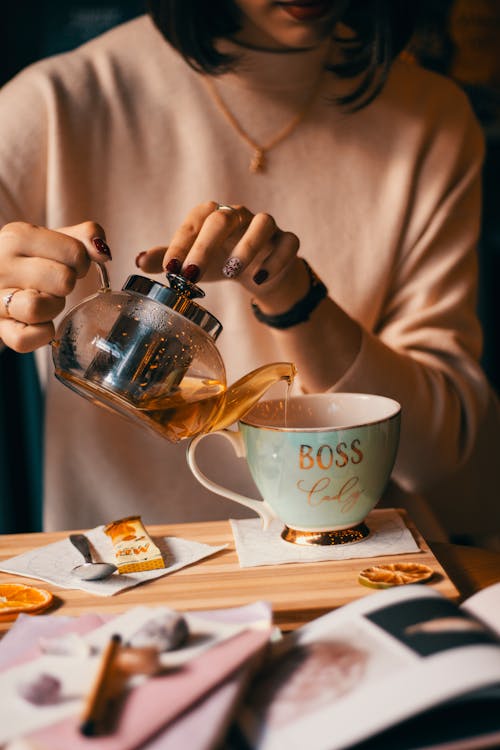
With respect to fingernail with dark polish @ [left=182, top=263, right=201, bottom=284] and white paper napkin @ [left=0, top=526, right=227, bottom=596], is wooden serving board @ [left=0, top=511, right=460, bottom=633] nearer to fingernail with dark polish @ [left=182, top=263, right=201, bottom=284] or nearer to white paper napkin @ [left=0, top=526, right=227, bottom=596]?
white paper napkin @ [left=0, top=526, right=227, bottom=596]

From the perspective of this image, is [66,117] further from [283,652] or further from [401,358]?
[283,652]

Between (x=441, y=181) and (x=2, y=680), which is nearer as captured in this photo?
(x=2, y=680)

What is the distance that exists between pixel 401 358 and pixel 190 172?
1.34ft

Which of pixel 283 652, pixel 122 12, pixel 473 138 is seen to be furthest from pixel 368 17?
pixel 283 652

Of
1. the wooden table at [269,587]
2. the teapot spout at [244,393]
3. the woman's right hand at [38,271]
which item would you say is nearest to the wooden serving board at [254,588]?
the wooden table at [269,587]

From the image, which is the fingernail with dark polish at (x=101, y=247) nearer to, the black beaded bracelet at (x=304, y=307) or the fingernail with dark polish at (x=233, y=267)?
the fingernail with dark polish at (x=233, y=267)

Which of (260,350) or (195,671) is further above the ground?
(195,671)

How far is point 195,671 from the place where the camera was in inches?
17.4

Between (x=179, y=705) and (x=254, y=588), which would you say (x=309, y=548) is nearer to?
(x=254, y=588)

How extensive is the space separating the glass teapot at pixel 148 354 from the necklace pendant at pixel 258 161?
0.52 metres

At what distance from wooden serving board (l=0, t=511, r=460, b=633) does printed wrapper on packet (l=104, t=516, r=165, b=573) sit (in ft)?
0.07

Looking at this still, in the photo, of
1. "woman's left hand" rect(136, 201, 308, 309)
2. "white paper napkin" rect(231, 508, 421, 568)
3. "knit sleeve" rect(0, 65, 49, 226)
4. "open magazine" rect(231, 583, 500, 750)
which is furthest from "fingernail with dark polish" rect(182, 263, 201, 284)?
"knit sleeve" rect(0, 65, 49, 226)

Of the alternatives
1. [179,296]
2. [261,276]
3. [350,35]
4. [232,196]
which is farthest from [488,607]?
[350,35]

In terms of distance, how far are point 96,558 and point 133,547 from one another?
34 millimetres
